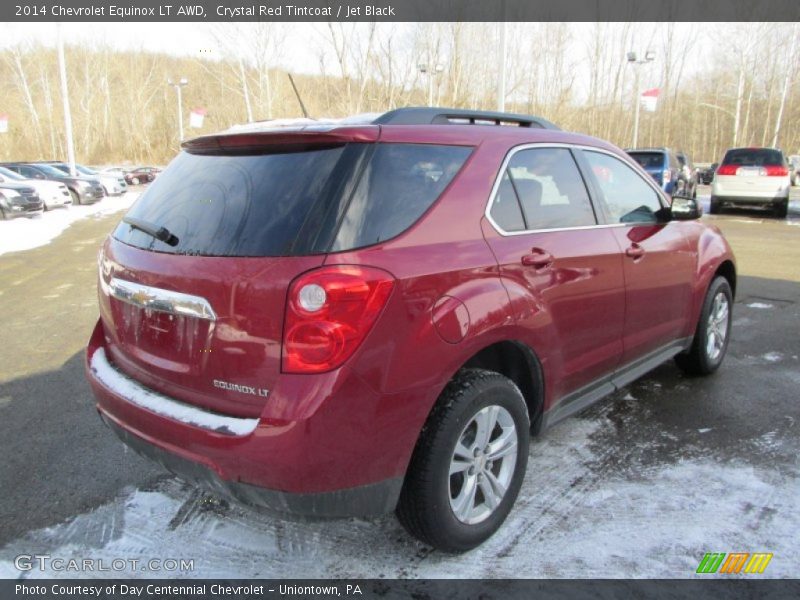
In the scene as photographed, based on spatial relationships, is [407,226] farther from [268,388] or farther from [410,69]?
[410,69]

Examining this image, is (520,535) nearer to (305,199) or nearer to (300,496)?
(300,496)

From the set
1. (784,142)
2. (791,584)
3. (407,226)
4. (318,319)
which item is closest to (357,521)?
(318,319)

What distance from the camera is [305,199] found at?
2129 mm

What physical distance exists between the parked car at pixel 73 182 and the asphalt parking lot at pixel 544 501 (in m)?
20.8

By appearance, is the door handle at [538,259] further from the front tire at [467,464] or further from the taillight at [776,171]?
the taillight at [776,171]

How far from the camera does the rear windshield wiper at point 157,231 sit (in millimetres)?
2363

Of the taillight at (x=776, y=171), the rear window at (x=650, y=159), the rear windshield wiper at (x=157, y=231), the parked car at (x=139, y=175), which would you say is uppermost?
the rear window at (x=650, y=159)

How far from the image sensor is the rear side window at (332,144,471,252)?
6.86 feet

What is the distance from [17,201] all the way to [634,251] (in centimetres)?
1723

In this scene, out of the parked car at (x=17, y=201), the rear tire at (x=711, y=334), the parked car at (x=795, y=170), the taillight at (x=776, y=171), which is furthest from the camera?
the parked car at (x=795, y=170)

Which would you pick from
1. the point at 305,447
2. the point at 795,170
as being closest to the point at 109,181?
the point at 305,447

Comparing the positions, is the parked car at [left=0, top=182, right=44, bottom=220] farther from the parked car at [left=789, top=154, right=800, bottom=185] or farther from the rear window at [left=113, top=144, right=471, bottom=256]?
the parked car at [left=789, top=154, right=800, bottom=185]

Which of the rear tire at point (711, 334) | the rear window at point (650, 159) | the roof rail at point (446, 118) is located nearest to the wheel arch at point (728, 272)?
the rear tire at point (711, 334)

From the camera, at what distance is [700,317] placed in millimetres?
4156
